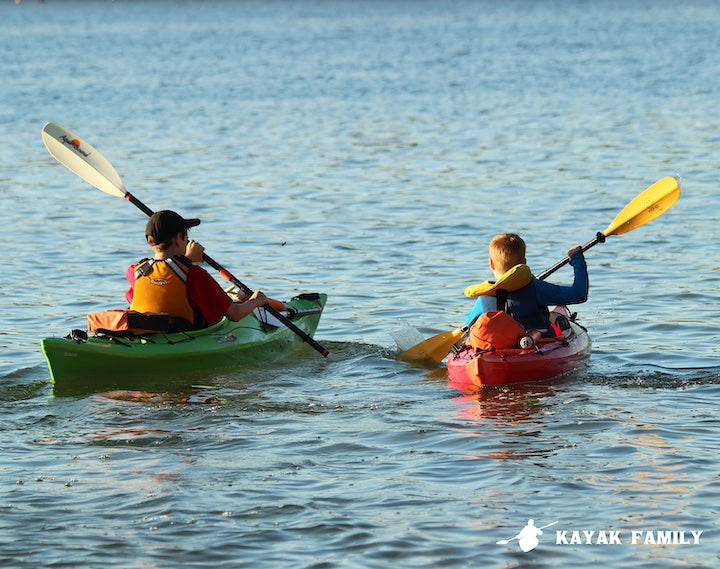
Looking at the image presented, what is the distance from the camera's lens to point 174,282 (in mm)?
7828

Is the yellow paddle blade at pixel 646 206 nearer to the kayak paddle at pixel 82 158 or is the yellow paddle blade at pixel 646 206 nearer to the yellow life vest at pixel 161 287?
the yellow life vest at pixel 161 287

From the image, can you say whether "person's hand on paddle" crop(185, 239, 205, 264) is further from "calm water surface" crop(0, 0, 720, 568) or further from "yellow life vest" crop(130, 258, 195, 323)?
"calm water surface" crop(0, 0, 720, 568)

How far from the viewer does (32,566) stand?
519 cm

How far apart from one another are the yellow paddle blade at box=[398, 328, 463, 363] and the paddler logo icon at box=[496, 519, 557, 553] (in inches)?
121

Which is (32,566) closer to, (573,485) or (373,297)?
(573,485)

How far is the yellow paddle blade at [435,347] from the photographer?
8.56 metres

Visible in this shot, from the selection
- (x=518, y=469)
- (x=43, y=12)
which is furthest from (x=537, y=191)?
(x=43, y=12)

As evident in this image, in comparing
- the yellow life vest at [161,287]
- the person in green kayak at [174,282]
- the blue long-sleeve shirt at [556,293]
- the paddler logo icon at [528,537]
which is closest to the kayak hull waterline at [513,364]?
the blue long-sleeve shirt at [556,293]

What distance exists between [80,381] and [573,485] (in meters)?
3.26

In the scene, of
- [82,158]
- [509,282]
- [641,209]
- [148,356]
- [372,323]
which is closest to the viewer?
[509,282]

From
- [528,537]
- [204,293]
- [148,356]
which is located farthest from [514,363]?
[528,537]

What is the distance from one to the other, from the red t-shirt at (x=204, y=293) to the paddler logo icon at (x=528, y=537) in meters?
3.02

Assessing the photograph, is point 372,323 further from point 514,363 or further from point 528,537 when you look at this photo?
point 528,537

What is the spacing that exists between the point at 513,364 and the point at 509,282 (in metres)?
0.49
